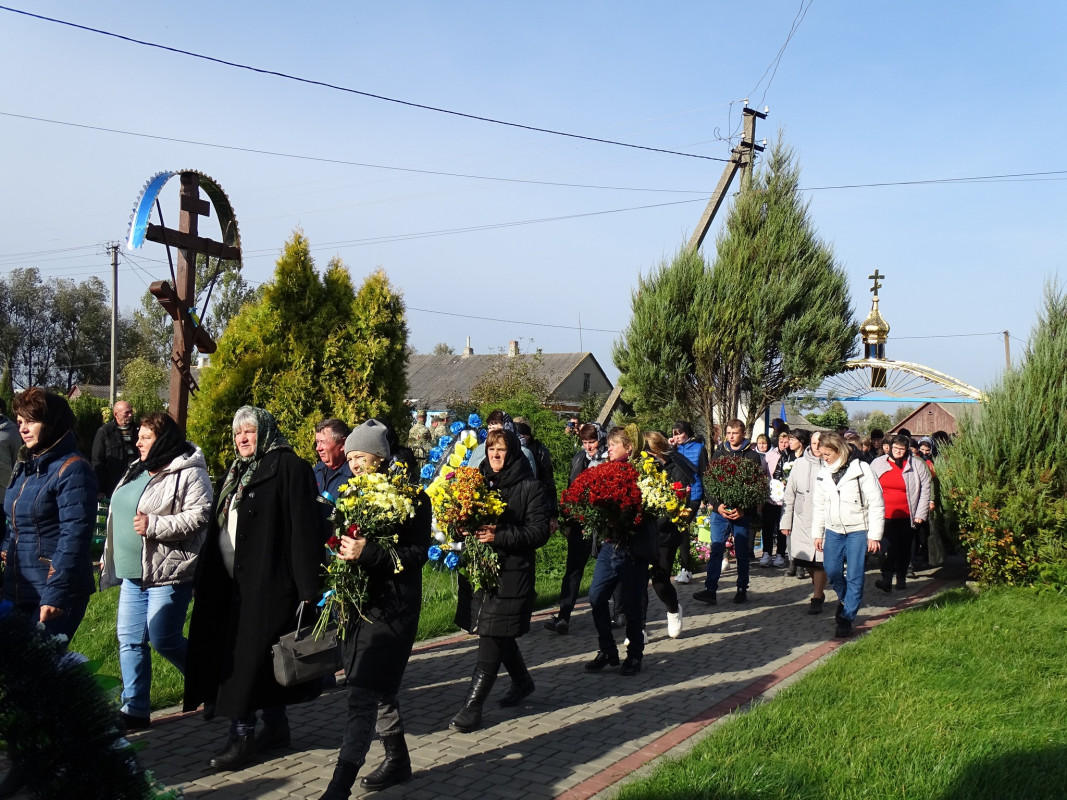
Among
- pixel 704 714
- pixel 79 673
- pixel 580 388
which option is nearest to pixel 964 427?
pixel 704 714

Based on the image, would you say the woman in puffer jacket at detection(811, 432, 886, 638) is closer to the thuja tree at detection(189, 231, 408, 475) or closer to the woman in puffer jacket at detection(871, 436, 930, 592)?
the woman in puffer jacket at detection(871, 436, 930, 592)

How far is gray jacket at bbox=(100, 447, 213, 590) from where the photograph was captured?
215 inches

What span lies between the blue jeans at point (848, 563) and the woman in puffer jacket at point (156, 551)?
19.7 feet

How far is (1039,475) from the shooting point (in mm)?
10875

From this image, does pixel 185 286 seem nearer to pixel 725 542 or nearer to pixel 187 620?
pixel 187 620

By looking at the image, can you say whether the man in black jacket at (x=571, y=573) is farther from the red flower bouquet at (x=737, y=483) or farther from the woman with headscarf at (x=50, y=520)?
the woman with headscarf at (x=50, y=520)

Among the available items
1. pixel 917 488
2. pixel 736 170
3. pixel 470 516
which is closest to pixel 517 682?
pixel 470 516

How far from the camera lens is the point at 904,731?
5703mm

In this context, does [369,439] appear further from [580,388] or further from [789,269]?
[580,388]

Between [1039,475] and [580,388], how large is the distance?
52.3 m

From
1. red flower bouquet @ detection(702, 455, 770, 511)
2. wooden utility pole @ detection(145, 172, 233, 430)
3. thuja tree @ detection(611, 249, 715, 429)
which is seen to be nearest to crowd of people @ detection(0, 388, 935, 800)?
red flower bouquet @ detection(702, 455, 770, 511)

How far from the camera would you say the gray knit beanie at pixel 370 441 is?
16.7ft

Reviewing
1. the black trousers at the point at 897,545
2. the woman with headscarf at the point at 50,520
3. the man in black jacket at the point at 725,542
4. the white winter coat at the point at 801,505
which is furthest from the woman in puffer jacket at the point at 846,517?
the woman with headscarf at the point at 50,520

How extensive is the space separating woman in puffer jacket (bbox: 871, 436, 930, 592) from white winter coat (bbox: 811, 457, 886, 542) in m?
2.82
